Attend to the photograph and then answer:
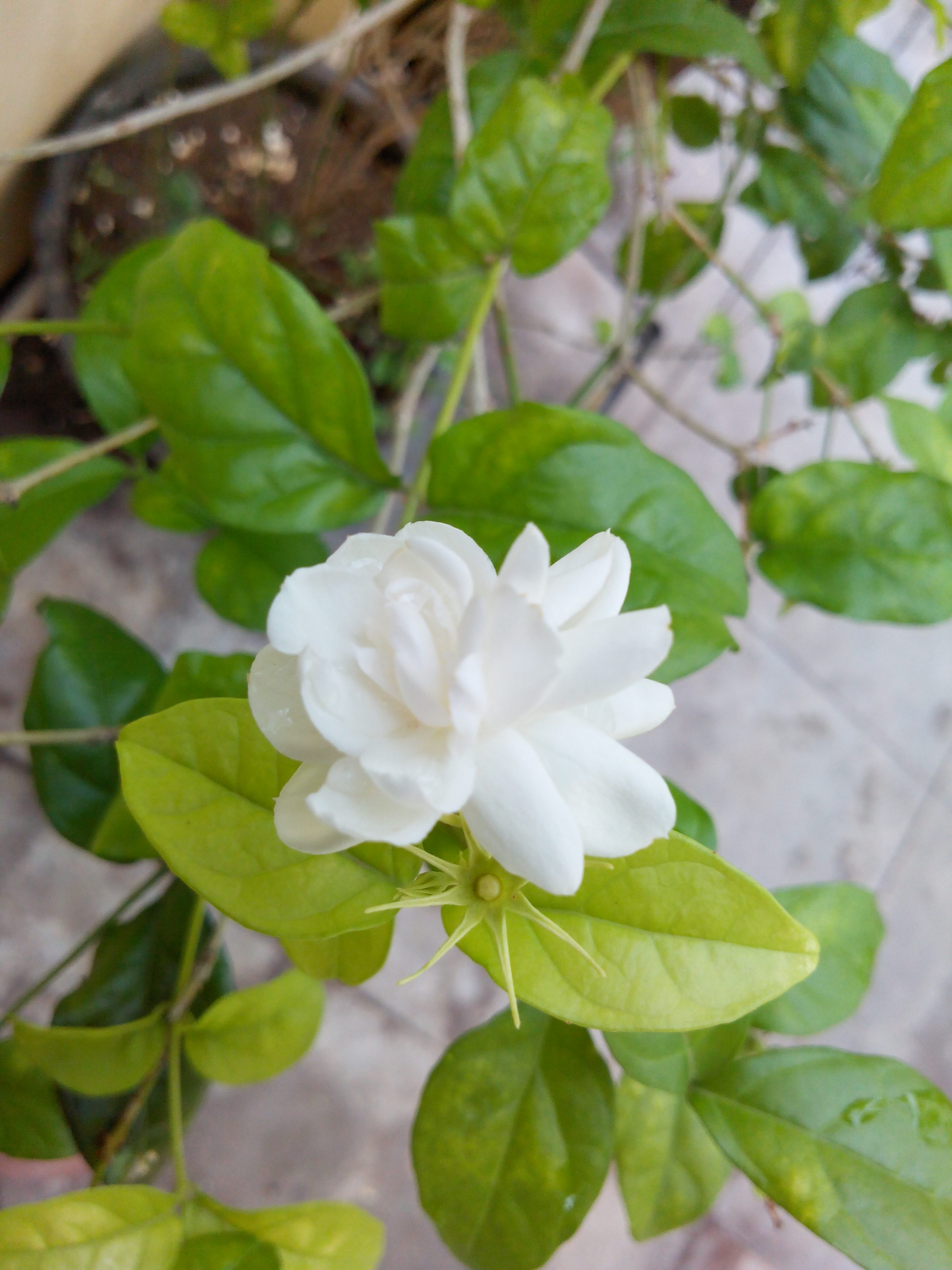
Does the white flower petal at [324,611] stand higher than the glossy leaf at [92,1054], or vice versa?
the white flower petal at [324,611]

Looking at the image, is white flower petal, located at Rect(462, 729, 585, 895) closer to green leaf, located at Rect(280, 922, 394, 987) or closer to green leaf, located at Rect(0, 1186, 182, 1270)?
green leaf, located at Rect(280, 922, 394, 987)

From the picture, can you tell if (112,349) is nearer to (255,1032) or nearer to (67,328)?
(67,328)

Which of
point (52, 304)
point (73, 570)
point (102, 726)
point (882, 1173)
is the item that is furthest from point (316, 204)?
point (882, 1173)

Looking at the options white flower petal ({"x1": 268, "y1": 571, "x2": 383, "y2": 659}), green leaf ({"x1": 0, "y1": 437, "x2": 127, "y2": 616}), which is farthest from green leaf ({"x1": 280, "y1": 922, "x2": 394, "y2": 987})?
green leaf ({"x1": 0, "y1": 437, "x2": 127, "y2": 616})

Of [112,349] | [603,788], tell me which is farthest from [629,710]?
[112,349]

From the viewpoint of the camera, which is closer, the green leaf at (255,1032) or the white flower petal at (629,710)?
the white flower petal at (629,710)

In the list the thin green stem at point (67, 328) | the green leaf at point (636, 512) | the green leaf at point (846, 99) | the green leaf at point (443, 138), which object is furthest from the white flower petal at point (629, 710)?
the green leaf at point (846, 99)

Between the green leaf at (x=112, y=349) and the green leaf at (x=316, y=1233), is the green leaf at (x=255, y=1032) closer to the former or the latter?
the green leaf at (x=316, y=1233)
